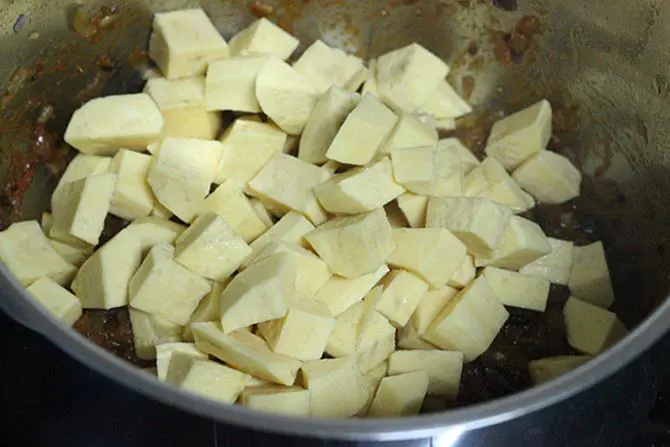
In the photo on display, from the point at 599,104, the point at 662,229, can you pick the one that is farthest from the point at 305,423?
the point at 599,104

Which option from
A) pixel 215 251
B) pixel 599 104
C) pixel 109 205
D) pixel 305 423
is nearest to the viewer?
pixel 305 423

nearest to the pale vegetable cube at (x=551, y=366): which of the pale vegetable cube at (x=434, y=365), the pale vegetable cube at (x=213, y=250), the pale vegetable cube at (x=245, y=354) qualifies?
the pale vegetable cube at (x=434, y=365)

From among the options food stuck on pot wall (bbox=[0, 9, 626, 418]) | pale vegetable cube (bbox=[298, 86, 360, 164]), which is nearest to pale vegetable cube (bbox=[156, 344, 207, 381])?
food stuck on pot wall (bbox=[0, 9, 626, 418])

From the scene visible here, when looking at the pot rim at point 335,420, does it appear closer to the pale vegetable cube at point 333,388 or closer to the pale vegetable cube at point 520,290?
the pale vegetable cube at point 333,388

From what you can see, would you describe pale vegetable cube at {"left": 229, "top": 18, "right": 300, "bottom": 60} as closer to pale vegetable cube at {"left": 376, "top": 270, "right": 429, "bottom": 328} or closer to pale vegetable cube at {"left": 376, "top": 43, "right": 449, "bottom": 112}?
pale vegetable cube at {"left": 376, "top": 43, "right": 449, "bottom": 112}

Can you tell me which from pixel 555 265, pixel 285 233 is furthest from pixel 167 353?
pixel 555 265

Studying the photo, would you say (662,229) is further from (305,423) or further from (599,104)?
(305,423)

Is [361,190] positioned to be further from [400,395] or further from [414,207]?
[400,395]
